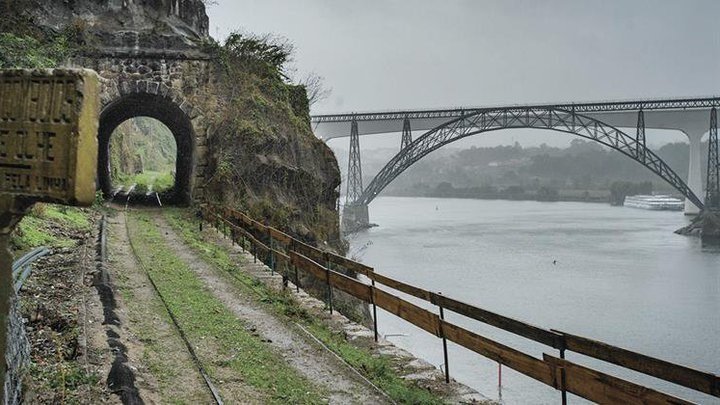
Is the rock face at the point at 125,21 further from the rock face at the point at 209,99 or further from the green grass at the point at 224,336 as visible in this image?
the green grass at the point at 224,336

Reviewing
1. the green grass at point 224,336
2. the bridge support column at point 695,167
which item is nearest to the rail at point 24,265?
the green grass at point 224,336

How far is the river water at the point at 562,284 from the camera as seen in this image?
1961cm

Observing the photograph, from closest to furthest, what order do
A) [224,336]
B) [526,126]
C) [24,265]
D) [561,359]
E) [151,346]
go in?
1. [561,359]
2. [151,346]
3. [224,336]
4. [24,265]
5. [526,126]

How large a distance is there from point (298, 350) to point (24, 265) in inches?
153

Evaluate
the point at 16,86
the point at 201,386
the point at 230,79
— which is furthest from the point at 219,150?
the point at 16,86

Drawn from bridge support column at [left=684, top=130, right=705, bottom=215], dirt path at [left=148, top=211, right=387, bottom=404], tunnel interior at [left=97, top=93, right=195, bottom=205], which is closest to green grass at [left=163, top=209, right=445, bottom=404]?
dirt path at [left=148, top=211, right=387, bottom=404]

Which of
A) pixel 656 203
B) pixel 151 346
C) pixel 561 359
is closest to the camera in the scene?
pixel 561 359

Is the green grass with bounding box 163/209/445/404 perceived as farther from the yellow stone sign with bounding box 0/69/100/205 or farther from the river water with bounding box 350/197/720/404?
the river water with bounding box 350/197/720/404

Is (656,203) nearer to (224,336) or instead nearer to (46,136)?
(224,336)

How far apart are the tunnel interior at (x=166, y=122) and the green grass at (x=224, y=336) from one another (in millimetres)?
8678

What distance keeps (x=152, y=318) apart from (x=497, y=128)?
4550 cm

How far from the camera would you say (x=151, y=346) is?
7102 millimetres

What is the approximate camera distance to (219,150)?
18266mm

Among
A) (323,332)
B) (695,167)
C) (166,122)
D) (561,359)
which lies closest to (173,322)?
(323,332)
